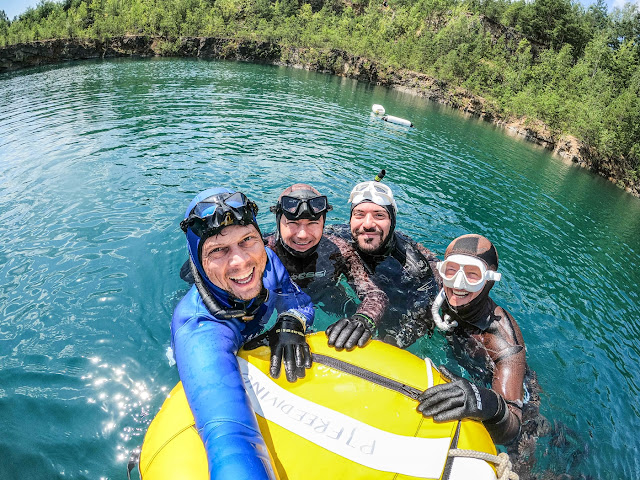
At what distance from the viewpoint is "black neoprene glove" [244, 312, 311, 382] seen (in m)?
2.39

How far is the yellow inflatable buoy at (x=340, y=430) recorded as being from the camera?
190 centimetres

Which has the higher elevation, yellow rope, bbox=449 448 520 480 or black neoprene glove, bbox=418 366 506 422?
black neoprene glove, bbox=418 366 506 422

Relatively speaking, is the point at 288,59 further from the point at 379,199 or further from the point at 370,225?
the point at 370,225

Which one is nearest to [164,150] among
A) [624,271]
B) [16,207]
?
[16,207]

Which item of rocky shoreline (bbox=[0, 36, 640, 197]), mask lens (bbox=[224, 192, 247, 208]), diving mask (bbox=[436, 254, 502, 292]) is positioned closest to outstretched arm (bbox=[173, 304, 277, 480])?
mask lens (bbox=[224, 192, 247, 208])

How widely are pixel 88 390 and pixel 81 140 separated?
38.2 feet

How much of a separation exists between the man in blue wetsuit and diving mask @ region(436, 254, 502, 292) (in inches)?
70.3

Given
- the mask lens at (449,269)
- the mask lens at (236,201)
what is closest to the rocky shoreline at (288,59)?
the mask lens at (449,269)

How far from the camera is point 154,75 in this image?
29.4m

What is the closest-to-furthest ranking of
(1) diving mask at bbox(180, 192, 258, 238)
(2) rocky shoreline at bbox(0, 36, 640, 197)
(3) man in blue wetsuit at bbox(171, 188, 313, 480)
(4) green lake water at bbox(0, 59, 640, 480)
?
1. (3) man in blue wetsuit at bbox(171, 188, 313, 480)
2. (1) diving mask at bbox(180, 192, 258, 238)
3. (4) green lake water at bbox(0, 59, 640, 480)
4. (2) rocky shoreline at bbox(0, 36, 640, 197)

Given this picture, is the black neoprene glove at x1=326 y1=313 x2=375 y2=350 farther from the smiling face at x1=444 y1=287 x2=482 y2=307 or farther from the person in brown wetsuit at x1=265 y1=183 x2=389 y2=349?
the smiling face at x1=444 y1=287 x2=482 y2=307

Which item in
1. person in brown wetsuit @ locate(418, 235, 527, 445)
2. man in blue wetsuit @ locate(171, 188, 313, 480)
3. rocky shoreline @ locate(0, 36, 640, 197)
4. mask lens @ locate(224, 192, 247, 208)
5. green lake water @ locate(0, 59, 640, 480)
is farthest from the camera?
rocky shoreline @ locate(0, 36, 640, 197)

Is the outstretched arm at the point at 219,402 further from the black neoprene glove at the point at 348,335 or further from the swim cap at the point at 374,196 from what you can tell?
the swim cap at the point at 374,196

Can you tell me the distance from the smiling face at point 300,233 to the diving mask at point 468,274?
168 centimetres
